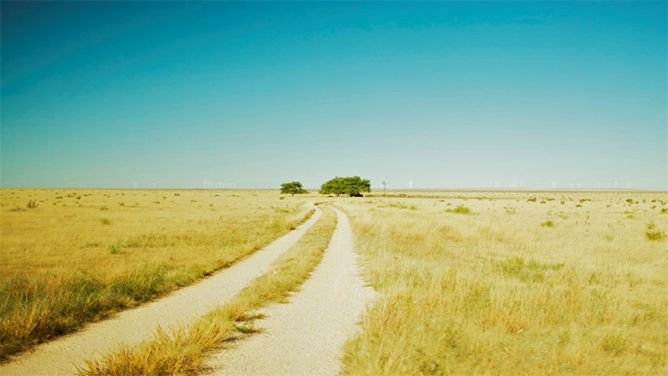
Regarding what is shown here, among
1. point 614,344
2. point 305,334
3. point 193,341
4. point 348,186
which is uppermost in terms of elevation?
point 348,186

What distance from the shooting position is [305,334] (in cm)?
693

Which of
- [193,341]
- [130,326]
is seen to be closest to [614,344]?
[193,341]

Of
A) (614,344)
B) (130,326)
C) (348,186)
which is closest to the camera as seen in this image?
(614,344)

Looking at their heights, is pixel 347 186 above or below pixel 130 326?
above

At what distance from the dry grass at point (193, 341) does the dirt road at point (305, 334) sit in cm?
31

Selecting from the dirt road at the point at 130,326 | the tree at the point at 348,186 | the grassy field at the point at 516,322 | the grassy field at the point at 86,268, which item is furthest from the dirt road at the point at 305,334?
the tree at the point at 348,186

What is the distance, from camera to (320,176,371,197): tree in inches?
4721

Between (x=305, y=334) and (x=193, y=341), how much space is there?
2107mm

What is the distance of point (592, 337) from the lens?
5.95m

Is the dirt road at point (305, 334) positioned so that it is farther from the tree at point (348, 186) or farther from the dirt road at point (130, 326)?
the tree at point (348, 186)

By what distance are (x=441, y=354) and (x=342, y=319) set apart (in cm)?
286

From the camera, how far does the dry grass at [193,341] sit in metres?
5.11

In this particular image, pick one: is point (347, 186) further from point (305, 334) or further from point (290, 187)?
point (305, 334)

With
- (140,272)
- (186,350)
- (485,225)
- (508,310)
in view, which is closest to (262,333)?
(186,350)
